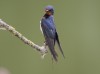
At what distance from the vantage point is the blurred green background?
6.82 ft

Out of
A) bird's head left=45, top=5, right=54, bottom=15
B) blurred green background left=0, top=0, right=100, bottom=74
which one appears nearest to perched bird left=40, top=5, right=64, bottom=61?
bird's head left=45, top=5, right=54, bottom=15

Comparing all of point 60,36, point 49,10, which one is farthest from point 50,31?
point 60,36

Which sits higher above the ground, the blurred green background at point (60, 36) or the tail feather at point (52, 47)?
the tail feather at point (52, 47)

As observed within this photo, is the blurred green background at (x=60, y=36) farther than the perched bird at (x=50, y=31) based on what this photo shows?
Yes

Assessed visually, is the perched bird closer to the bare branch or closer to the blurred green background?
the bare branch

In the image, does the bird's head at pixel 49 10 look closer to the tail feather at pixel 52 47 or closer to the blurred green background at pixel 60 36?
the tail feather at pixel 52 47

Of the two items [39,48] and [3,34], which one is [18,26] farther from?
[39,48]

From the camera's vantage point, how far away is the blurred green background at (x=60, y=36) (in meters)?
2.08

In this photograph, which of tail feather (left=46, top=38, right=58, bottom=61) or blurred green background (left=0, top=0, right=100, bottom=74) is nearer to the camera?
tail feather (left=46, top=38, right=58, bottom=61)

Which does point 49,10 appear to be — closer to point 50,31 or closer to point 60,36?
point 50,31

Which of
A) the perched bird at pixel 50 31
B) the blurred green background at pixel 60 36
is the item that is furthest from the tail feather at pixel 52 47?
the blurred green background at pixel 60 36

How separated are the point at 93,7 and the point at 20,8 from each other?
0.42 metres

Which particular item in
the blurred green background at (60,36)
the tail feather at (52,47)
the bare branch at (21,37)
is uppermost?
the bare branch at (21,37)

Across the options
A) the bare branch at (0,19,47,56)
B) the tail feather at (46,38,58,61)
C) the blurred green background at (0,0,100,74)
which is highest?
the bare branch at (0,19,47,56)
